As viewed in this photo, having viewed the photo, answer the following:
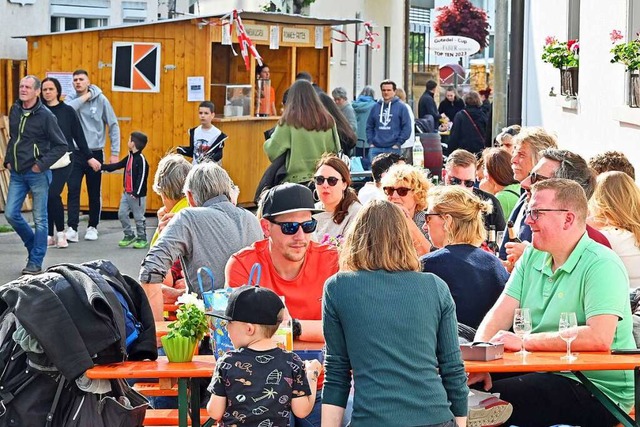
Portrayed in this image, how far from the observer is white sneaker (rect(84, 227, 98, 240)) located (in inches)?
641

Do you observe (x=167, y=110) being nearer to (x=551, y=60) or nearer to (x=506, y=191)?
(x=551, y=60)

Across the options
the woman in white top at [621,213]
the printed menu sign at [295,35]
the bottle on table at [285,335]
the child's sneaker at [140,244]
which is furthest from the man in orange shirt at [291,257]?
the printed menu sign at [295,35]

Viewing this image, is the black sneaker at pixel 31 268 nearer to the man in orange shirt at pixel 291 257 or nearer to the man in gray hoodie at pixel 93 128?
the man in gray hoodie at pixel 93 128

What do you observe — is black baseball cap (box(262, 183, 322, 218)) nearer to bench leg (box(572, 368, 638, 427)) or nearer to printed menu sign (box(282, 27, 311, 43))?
bench leg (box(572, 368, 638, 427))

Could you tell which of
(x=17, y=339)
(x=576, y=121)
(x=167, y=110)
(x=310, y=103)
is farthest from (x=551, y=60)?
(x=17, y=339)

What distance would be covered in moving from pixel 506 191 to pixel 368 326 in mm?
5497

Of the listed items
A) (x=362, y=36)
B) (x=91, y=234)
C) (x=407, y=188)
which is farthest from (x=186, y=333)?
(x=362, y=36)

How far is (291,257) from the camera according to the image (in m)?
6.38

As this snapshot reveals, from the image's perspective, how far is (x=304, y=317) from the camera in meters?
6.45

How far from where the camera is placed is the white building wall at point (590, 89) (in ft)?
40.7

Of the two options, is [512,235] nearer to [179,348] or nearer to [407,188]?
[407,188]

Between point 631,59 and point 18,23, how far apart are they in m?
12.1

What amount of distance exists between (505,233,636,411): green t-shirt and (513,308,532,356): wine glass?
17cm

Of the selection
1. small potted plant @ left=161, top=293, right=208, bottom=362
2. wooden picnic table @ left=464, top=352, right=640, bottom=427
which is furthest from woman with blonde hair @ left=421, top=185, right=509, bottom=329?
small potted plant @ left=161, top=293, right=208, bottom=362
